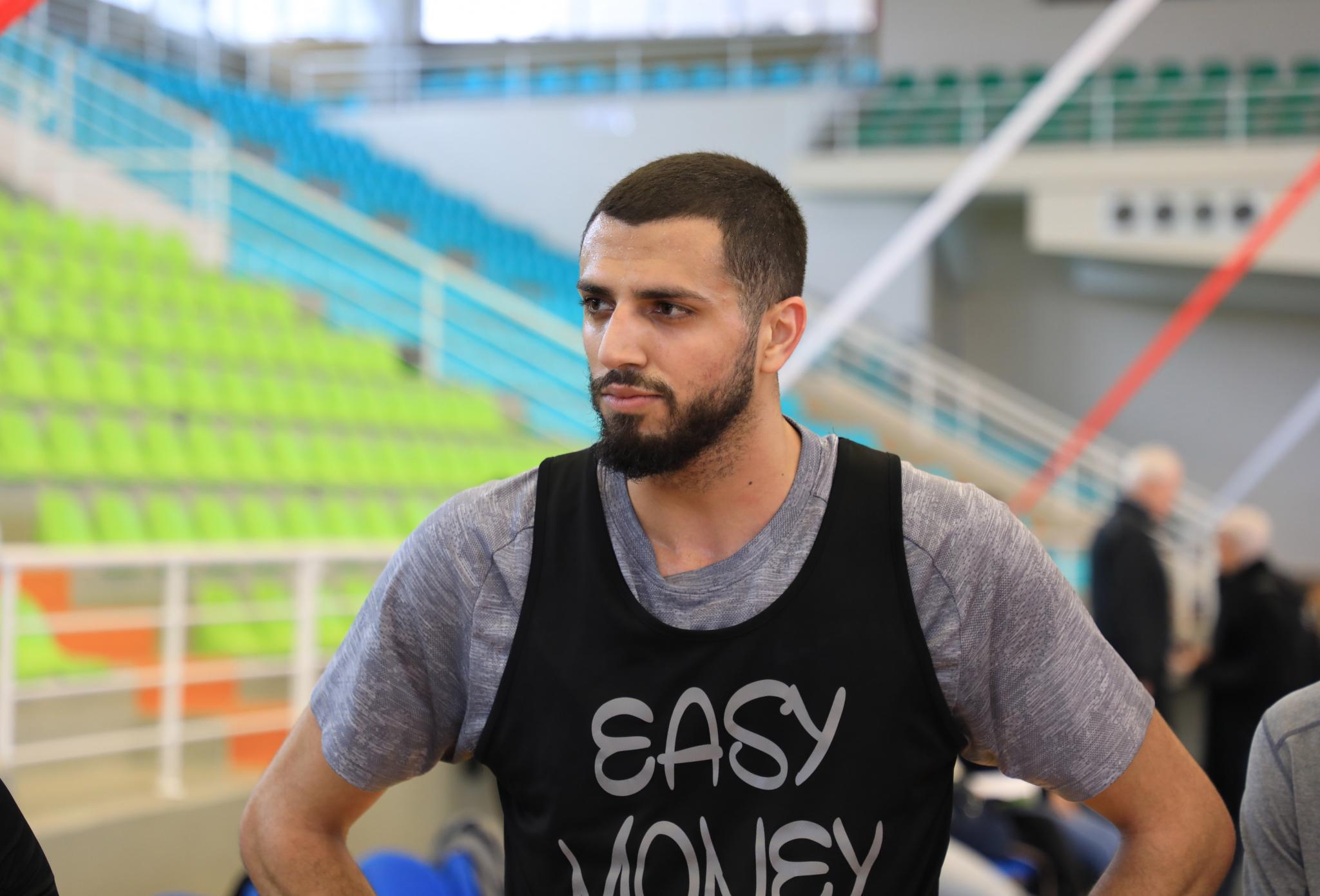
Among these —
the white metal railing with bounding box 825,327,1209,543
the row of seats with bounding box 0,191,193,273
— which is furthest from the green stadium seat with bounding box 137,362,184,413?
the white metal railing with bounding box 825,327,1209,543

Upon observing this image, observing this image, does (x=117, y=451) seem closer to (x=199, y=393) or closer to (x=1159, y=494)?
(x=199, y=393)

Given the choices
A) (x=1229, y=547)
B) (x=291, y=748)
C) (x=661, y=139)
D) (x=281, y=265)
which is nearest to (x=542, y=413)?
(x=281, y=265)

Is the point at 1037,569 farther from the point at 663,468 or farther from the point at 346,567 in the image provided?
the point at 346,567

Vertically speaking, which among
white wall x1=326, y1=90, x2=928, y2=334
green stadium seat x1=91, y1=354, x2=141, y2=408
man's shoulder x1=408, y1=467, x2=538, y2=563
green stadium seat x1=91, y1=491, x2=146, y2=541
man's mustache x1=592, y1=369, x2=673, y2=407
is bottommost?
green stadium seat x1=91, y1=491, x2=146, y2=541

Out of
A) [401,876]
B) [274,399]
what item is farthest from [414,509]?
[401,876]

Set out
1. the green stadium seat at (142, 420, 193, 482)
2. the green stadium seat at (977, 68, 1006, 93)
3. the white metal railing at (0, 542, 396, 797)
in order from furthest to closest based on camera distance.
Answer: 1. the green stadium seat at (977, 68, 1006, 93)
2. the green stadium seat at (142, 420, 193, 482)
3. the white metal railing at (0, 542, 396, 797)

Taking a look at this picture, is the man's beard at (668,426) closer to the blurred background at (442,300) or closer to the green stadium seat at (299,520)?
the blurred background at (442,300)

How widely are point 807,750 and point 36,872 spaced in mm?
694

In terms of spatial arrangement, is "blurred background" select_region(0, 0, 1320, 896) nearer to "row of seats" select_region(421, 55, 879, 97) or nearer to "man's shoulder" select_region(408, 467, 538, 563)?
"row of seats" select_region(421, 55, 879, 97)

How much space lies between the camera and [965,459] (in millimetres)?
8539

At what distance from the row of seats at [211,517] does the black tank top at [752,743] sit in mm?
2418

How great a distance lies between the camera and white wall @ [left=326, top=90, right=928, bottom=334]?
34.3 ft

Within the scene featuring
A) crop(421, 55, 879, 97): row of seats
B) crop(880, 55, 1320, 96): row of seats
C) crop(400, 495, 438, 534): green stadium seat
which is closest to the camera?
crop(400, 495, 438, 534): green stadium seat

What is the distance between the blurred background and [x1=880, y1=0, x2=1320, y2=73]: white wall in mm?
25
